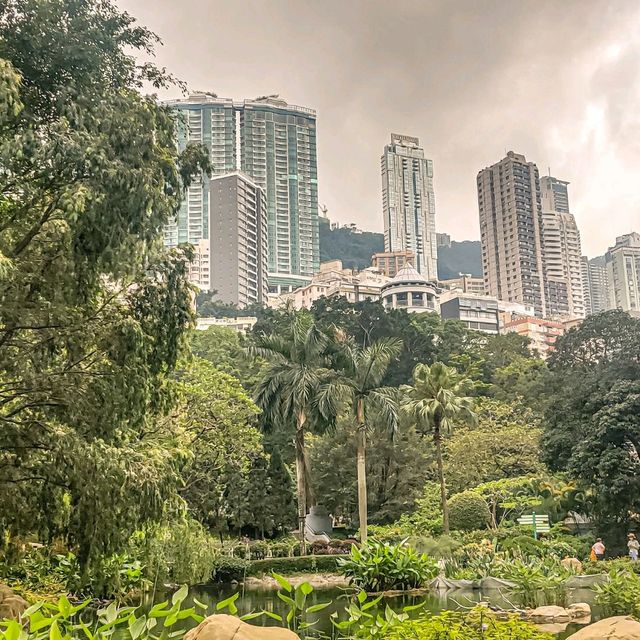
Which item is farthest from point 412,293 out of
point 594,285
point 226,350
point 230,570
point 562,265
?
point 594,285

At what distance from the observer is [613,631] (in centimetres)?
668

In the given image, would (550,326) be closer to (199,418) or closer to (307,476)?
(307,476)

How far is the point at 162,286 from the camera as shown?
9.70 m

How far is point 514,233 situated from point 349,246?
36.3m

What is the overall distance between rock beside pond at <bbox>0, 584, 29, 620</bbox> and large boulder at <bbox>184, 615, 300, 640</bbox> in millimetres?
5238

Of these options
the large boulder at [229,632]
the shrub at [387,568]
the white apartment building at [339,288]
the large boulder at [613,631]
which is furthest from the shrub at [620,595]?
the white apartment building at [339,288]

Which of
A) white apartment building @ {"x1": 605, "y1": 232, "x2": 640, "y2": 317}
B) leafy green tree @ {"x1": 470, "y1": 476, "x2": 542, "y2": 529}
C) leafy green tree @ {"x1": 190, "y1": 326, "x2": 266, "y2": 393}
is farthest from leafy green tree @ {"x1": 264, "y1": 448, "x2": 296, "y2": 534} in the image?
white apartment building @ {"x1": 605, "y1": 232, "x2": 640, "y2": 317}

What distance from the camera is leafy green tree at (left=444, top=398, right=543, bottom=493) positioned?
100 feet

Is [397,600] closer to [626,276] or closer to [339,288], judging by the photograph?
[339,288]

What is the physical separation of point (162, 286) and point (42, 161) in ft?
7.27

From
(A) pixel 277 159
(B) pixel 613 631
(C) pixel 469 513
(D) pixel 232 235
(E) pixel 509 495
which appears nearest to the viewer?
(B) pixel 613 631

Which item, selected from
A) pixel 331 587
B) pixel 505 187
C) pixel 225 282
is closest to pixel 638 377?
pixel 331 587

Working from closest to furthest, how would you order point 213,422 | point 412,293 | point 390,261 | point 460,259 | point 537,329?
1. point 213,422
2. point 412,293
3. point 537,329
4. point 390,261
5. point 460,259

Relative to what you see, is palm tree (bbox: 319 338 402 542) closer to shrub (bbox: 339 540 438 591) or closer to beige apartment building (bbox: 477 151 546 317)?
shrub (bbox: 339 540 438 591)
